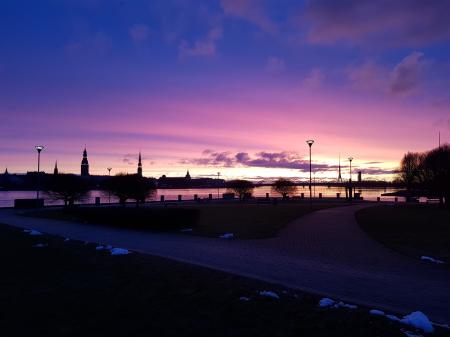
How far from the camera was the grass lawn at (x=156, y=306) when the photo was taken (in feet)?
17.5

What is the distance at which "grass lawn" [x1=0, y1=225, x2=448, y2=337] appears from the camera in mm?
5348

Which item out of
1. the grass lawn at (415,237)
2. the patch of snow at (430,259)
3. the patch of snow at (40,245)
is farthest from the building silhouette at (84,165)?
the patch of snow at (430,259)

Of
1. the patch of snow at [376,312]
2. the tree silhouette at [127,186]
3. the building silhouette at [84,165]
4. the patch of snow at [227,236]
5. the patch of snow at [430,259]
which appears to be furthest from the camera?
the building silhouette at [84,165]

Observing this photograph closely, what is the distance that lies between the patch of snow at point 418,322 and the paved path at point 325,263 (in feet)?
1.91

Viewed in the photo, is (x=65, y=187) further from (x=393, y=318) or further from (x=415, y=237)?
(x=393, y=318)

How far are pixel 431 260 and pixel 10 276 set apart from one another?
10484 mm

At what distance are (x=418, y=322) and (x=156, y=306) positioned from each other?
3.88 meters

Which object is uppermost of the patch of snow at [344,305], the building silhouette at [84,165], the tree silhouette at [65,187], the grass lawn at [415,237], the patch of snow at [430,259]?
the building silhouette at [84,165]

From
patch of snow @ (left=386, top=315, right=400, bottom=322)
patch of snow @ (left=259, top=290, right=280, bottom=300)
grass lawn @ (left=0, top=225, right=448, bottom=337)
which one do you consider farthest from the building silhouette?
patch of snow @ (left=386, top=315, right=400, bottom=322)

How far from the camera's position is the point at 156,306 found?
6340mm

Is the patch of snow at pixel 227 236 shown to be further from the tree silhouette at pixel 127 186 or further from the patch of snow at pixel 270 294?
the tree silhouette at pixel 127 186

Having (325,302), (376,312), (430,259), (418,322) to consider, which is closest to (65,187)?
(430,259)

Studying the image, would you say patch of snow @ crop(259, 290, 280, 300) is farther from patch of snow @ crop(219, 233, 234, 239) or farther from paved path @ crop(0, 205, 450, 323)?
patch of snow @ crop(219, 233, 234, 239)

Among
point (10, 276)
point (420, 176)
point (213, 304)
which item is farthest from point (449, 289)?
point (420, 176)
